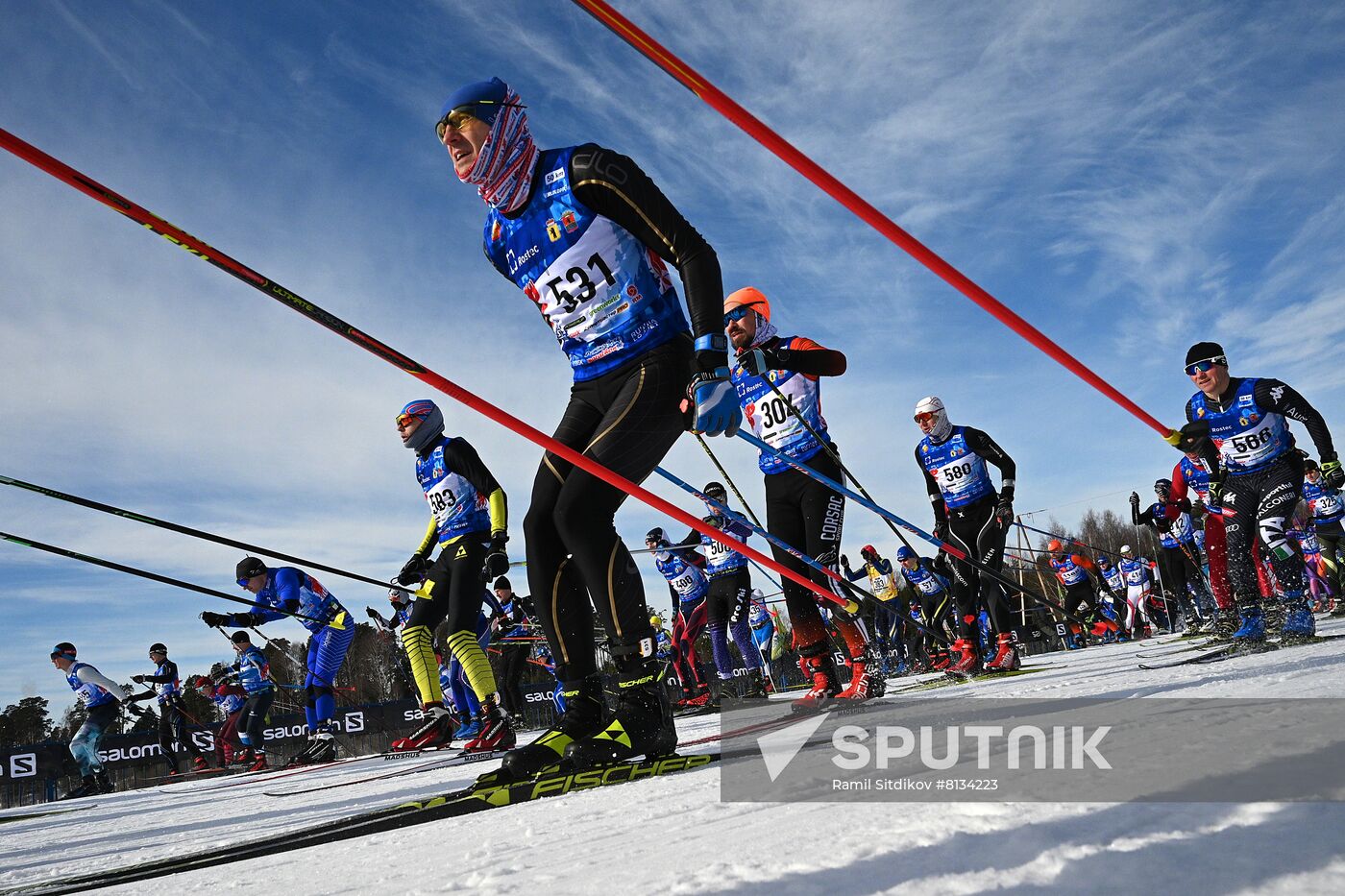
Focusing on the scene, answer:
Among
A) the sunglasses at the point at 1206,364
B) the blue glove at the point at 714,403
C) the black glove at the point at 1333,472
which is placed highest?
the sunglasses at the point at 1206,364

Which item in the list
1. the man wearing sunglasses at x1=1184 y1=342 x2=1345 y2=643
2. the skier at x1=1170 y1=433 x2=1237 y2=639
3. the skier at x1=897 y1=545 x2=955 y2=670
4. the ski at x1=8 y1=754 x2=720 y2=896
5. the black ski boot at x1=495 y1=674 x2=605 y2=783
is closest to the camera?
the ski at x1=8 y1=754 x2=720 y2=896

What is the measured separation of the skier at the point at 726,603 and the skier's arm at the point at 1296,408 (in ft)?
17.6

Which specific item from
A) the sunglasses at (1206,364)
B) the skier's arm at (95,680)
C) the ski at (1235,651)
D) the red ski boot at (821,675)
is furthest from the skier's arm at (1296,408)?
the skier's arm at (95,680)

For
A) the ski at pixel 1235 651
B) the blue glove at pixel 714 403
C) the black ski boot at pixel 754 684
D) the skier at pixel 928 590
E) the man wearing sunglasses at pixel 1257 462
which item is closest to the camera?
the blue glove at pixel 714 403

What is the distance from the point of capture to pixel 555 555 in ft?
10.0

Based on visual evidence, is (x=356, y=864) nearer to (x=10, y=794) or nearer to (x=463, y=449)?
(x=463, y=449)

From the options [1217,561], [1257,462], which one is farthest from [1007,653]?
[1257,462]

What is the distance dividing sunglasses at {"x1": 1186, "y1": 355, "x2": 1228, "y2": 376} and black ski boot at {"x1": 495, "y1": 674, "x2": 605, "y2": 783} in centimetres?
560

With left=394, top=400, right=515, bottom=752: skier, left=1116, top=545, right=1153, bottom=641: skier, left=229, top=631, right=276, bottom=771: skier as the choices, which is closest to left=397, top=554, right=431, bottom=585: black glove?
left=394, top=400, right=515, bottom=752: skier

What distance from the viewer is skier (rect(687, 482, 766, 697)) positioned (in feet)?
33.5

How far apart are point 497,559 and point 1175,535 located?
488 inches

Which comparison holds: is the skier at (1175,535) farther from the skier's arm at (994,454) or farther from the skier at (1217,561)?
the skier's arm at (994,454)

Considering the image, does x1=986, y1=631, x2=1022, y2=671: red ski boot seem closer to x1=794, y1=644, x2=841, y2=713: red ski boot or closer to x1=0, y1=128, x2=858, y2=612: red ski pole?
x1=794, y1=644, x2=841, y2=713: red ski boot

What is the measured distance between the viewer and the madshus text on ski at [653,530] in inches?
115
